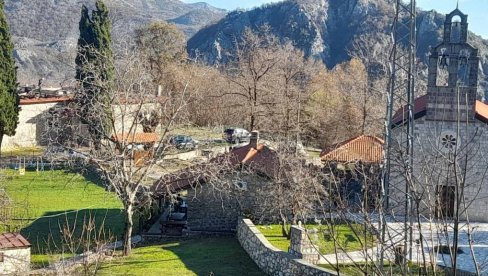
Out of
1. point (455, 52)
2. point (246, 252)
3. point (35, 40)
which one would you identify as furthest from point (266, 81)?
point (35, 40)

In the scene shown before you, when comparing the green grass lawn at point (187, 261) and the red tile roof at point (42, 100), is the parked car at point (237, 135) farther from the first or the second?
the green grass lawn at point (187, 261)

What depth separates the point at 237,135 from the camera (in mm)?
41656

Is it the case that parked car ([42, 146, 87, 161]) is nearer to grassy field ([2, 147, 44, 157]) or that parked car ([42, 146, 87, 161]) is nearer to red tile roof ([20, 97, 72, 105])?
grassy field ([2, 147, 44, 157])

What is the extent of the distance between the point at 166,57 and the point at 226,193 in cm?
3697

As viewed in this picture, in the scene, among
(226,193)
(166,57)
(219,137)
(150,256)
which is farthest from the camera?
(166,57)

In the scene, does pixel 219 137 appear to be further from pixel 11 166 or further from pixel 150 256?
pixel 150 256

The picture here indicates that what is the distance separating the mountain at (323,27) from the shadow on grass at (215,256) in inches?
2920

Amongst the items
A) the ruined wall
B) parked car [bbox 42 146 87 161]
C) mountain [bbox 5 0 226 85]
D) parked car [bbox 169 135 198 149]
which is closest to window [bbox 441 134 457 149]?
the ruined wall

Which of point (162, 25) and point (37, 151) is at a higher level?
point (162, 25)

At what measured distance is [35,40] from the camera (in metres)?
119

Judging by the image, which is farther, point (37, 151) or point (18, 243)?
point (37, 151)

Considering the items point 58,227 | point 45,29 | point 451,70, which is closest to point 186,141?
point 58,227

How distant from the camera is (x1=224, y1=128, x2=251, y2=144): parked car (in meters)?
40.6

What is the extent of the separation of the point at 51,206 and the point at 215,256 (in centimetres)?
1163
